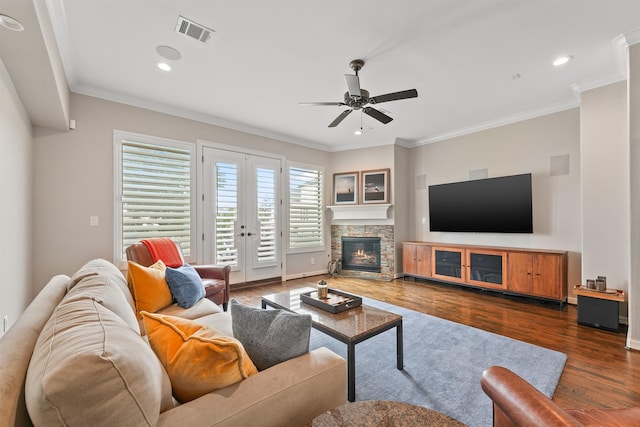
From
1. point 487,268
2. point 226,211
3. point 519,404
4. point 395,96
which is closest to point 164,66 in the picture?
point 226,211

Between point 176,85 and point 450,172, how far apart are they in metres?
4.52

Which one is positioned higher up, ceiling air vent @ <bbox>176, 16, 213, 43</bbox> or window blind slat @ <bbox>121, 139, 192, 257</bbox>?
ceiling air vent @ <bbox>176, 16, 213, 43</bbox>

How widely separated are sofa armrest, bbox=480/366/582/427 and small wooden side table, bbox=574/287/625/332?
2.73 metres

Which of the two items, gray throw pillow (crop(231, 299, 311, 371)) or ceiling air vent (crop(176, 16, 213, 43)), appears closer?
gray throw pillow (crop(231, 299, 311, 371))

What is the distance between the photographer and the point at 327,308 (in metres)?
2.36

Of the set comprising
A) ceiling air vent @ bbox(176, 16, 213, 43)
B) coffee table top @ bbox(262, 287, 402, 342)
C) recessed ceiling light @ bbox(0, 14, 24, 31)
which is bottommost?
coffee table top @ bbox(262, 287, 402, 342)

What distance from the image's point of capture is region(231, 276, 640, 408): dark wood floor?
1.97 m

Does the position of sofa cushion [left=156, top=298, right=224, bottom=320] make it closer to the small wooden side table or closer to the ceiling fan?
the ceiling fan

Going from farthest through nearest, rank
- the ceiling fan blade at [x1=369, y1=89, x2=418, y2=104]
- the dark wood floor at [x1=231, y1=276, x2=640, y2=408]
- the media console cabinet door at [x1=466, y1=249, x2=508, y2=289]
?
1. the media console cabinet door at [x1=466, y1=249, x2=508, y2=289]
2. the ceiling fan blade at [x1=369, y1=89, x2=418, y2=104]
3. the dark wood floor at [x1=231, y1=276, x2=640, y2=408]

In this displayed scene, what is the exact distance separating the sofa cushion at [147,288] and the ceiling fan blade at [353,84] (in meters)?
2.34

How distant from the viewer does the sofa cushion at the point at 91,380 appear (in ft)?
2.02

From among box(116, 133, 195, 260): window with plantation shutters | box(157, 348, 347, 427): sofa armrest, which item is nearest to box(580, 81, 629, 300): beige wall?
box(157, 348, 347, 427): sofa armrest

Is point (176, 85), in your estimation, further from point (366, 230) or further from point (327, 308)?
point (366, 230)

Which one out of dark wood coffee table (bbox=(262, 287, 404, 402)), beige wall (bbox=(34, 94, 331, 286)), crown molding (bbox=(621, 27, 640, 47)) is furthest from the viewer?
beige wall (bbox=(34, 94, 331, 286))
